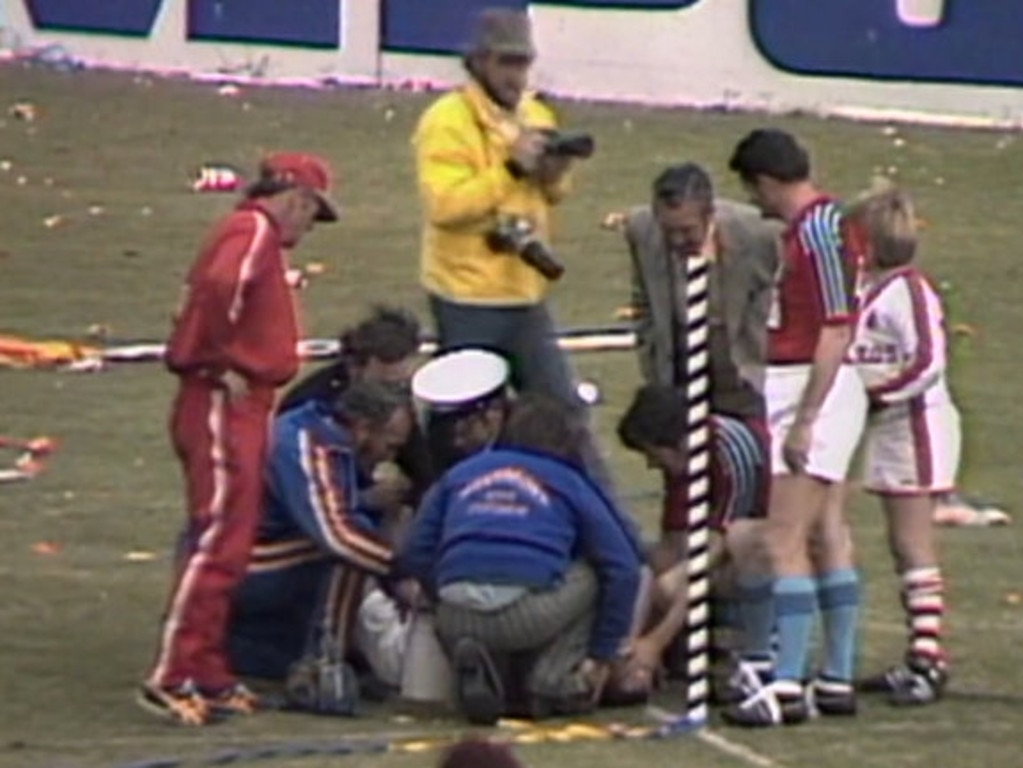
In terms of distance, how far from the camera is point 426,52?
27.1 metres

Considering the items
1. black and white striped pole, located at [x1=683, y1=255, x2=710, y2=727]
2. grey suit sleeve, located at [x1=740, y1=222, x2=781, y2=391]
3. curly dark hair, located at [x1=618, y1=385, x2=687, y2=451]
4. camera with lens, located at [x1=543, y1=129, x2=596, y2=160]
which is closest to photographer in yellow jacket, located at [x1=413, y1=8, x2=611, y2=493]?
camera with lens, located at [x1=543, y1=129, x2=596, y2=160]

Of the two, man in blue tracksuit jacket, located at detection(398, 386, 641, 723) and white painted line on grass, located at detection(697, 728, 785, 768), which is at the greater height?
man in blue tracksuit jacket, located at detection(398, 386, 641, 723)

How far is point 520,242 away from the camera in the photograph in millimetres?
12391

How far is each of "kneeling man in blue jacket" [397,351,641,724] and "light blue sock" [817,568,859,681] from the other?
0.57 meters

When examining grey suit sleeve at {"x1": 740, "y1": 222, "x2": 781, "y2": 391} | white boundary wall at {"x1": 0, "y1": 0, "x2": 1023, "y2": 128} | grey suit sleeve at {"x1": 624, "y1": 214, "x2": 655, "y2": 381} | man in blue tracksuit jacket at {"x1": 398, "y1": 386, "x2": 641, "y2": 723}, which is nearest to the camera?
man in blue tracksuit jacket at {"x1": 398, "y1": 386, "x2": 641, "y2": 723}

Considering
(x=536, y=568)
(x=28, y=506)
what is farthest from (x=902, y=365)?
(x=28, y=506)

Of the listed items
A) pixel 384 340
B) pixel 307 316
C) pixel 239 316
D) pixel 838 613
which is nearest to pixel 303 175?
pixel 239 316

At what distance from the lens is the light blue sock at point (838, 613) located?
11156 millimetres

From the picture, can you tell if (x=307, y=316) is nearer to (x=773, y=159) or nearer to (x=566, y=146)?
(x=566, y=146)

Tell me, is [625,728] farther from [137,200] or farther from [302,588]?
[137,200]

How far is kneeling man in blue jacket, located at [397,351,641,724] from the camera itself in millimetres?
10898

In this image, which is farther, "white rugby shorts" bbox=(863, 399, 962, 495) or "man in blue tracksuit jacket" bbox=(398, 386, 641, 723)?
"white rugby shorts" bbox=(863, 399, 962, 495)

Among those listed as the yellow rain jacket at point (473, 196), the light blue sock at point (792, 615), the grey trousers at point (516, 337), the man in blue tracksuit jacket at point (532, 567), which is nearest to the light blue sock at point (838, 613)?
the light blue sock at point (792, 615)

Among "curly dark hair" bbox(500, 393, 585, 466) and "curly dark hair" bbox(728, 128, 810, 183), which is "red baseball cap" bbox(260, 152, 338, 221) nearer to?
"curly dark hair" bbox(500, 393, 585, 466)
